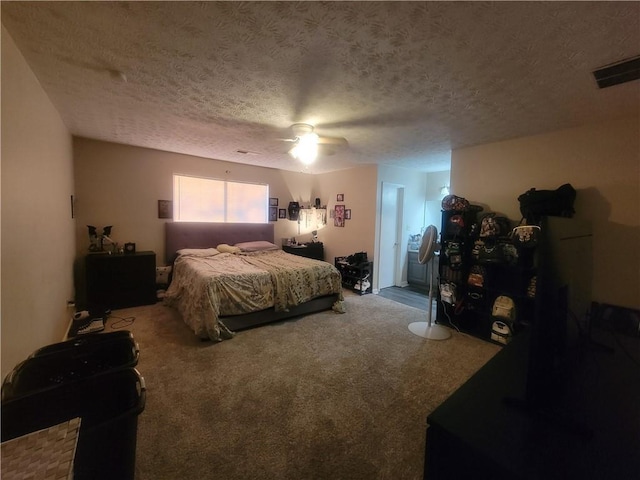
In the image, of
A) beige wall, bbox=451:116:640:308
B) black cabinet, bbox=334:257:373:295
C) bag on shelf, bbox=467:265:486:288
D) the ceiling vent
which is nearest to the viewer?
the ceiling vent

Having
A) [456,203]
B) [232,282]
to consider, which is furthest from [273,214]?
[456,203]

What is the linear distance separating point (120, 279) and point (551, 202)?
18.1 ft

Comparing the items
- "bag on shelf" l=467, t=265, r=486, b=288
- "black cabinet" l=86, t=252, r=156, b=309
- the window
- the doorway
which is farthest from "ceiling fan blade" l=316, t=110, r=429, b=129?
"black cabinet" l=86, t=252, r=156, b=309

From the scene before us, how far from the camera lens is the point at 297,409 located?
77.4 inches

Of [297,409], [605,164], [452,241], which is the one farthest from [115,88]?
[605,164]

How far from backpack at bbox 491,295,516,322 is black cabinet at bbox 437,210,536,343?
2cm

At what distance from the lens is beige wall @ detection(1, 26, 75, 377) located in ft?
4.73

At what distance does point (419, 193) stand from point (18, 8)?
565cm

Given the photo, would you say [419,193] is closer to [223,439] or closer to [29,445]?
[223,439]

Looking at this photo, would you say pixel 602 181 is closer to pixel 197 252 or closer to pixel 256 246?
pixel 256 246

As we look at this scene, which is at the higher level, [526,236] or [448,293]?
[526,236]

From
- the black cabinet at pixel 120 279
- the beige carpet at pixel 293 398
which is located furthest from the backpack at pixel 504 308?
the black cabinet at pixel 120 279

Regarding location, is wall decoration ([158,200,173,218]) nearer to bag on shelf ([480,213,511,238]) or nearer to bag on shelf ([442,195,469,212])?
bag on shelf ([442,195,469,212])

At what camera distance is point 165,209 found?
4.54m
